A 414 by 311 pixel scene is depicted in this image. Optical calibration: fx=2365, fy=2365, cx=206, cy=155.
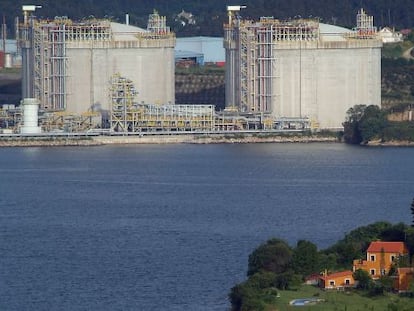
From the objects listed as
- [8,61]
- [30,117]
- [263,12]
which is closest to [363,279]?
[30,117]

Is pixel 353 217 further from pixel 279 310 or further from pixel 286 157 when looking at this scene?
pixel 286 157

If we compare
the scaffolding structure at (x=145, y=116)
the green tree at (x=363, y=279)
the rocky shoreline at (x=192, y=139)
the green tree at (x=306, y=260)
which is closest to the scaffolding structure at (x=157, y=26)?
the scaffolding structure at (x=145, y=116)

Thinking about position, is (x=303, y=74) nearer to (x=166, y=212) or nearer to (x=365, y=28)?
(x=365, y=28)

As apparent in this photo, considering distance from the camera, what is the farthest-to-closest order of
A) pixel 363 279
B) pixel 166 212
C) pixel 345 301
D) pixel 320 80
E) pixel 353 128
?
pixel 320 80, pixel 353 128, pixel 166 212, pixel 363 279, pixel 345 301

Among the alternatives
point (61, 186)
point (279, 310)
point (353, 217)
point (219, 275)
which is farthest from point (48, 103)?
point (279, 310)

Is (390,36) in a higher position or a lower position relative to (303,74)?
higher

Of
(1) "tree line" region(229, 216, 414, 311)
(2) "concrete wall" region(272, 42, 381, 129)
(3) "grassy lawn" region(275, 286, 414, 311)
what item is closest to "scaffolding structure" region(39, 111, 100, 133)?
(2) "concrete wall" region(272, 42, 381, 129)
